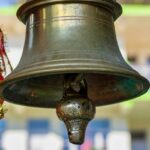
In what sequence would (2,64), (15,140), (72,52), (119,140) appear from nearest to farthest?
1. (72,52)
2. (2,64)
3. (15,140)
4. (119,140)

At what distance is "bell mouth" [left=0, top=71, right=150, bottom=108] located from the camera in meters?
2.36

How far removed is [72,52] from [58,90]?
1.28 ft

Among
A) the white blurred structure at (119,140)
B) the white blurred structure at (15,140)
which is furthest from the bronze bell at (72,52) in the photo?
the white blurred structure at (119,140)

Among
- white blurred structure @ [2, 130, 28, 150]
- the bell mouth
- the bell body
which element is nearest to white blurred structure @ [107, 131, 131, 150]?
white blurred structure @ [2, 130, 28, 150]

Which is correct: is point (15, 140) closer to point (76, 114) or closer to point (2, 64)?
point (2, 64)

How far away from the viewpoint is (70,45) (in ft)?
6.99

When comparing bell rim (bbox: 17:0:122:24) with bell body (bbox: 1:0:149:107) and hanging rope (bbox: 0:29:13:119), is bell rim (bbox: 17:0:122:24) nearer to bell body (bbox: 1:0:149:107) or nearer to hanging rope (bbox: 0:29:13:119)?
Result: bell body (bbox: 1:0:149:107)

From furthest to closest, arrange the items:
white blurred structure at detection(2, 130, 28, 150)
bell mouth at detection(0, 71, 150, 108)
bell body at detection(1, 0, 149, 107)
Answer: white blurred structure at detection(2, 130, 28, 150) < bell mouth at detection(0, 71, 150, 108) < bell body at detection(1, 0, 149, 107)

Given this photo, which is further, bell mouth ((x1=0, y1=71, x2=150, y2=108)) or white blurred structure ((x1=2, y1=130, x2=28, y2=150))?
white blurred structure ((x1=2, y1=130, x2=28, y2=150))

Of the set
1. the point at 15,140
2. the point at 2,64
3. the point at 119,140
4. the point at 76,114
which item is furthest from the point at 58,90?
the point at 119,140

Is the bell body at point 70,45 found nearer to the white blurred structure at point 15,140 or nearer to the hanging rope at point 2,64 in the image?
the hanging rope at point 2,64

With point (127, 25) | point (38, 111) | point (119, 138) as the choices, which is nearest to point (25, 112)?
point (38, 111)

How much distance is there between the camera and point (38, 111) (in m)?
14.4

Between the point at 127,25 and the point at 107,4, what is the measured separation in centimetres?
1334
